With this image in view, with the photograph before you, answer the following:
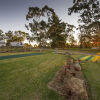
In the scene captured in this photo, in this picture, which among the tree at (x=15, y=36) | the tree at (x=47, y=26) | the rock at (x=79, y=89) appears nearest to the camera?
the rock at (x=79, y=89)

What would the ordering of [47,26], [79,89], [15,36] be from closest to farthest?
Answer: 1. [79,89]
2. [47,26]
3. [15,36]

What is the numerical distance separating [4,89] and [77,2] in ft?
59.7

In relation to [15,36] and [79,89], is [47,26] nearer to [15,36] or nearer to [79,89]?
[79,89]

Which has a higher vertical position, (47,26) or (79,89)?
(47,26)

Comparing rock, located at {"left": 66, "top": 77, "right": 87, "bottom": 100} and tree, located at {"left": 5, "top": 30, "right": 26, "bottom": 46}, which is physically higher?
tree, located at {"left": 5, "top": 30, "right": 26, "bottom": 46}

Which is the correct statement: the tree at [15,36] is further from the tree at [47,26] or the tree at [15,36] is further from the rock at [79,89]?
the rock at [79,89]

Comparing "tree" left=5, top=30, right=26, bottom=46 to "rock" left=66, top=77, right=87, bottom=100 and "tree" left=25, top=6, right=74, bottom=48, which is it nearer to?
"tree" left=25, top=6, right=74, bottom=48

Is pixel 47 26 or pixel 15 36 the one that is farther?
pixel 15 36

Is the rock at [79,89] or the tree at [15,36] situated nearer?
the rock at [79,89]

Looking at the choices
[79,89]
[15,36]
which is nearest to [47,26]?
[79,89]

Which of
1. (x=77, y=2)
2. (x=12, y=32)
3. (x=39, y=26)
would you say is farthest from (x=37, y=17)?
(x=12, y=32)

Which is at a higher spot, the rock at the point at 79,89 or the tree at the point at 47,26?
the tree at the point at 47,26

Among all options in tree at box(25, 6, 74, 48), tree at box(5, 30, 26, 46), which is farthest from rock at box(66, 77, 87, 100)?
tree at box(5, 30, 26, 46)

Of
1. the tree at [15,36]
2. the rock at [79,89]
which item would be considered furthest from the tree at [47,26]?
the tree at [15,36]
